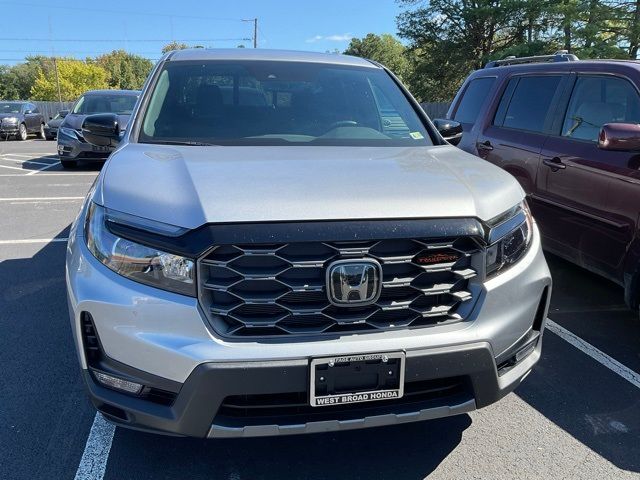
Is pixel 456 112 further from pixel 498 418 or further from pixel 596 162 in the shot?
pixel 498 418

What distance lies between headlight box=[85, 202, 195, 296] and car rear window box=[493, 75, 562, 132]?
12.4 ft

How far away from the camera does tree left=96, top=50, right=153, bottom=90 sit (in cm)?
7989

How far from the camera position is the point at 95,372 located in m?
2.05

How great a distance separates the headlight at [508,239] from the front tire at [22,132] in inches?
959

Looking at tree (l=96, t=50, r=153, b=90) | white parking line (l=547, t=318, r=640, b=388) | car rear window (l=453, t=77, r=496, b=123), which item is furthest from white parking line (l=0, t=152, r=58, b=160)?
tree (l=96, t=50, r=153, b=90)

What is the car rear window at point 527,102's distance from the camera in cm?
472

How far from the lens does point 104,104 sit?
12703 millimetres

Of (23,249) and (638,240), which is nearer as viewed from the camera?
(638,240)

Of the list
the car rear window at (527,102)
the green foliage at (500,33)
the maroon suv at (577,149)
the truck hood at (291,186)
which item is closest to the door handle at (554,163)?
the maroon suv at (577,149)

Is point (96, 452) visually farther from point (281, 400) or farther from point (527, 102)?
point (527, 102)

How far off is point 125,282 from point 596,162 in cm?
340

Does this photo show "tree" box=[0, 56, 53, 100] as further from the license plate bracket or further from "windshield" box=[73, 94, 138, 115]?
the license plate bracket

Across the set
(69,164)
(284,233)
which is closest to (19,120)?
(69,164)

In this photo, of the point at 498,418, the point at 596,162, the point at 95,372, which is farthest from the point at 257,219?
the point at 596,162
